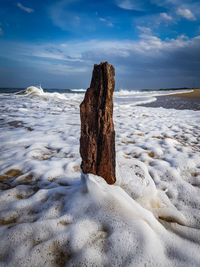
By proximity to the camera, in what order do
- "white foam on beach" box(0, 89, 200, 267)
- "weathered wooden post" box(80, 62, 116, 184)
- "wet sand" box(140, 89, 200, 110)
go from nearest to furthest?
"white foam on beach" box(0, 89, 200, 267) < "weathered wooden post" box(80, 62, 116, 184) < "wet sand" box(140, 89, 200, 110)

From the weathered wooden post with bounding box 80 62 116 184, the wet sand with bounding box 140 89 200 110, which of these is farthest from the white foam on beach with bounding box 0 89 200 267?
the wet sand with bounding box 140 89 200 110

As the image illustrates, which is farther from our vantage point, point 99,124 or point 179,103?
point 179,103

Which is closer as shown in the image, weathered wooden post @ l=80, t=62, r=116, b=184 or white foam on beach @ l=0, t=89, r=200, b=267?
white foam on beach @ l=0, t=89, r=200, b=267

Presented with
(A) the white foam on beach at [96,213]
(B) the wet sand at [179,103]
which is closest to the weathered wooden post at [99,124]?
(A) the white foam on beach at [96,213]

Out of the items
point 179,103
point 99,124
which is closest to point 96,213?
point 99,124

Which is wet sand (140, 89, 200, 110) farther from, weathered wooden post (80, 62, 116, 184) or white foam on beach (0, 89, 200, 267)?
weathered wooden post (80, 62, 116, 184)

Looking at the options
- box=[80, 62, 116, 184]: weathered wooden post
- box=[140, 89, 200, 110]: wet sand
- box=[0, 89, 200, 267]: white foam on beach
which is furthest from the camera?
box=[140, 89, 200, 110]: wet sand

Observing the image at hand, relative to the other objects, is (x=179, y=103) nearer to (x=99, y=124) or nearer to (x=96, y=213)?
(x=99, y=124)

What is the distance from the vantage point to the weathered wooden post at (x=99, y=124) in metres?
1.57

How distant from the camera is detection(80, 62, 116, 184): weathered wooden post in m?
1.57

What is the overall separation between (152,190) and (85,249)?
91 centimetres

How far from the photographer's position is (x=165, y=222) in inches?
52.8

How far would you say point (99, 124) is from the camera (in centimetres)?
159

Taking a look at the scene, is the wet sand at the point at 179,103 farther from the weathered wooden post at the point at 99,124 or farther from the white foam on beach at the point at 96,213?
the weathered wooden post at the point at 99,124
